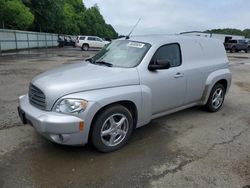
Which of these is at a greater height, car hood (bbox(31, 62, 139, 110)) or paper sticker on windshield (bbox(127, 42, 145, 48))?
paper sticker on windshield (bbox(127, 42, 145, 48))

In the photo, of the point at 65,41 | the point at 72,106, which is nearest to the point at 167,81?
the point at 72,106

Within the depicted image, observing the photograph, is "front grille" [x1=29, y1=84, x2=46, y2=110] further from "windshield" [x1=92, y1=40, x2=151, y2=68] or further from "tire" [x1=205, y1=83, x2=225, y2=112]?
"tire" [x1=205, y1=83, x2=225, y2=112]

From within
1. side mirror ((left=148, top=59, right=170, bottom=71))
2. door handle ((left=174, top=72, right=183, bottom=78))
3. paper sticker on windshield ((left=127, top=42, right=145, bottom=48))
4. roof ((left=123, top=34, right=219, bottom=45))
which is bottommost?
door handle ((left=174, top=72, right=183, bottom=78))

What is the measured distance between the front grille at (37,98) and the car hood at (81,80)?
66 millimetres

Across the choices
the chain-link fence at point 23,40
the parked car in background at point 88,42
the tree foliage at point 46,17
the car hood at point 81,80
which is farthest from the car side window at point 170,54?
the parked car in background at point 88,42

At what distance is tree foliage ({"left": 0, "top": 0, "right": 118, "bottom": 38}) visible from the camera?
28.4 metres

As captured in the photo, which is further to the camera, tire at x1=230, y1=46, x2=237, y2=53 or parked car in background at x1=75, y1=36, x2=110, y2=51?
tire at x1=230, y1=46, x2=237, y2=53

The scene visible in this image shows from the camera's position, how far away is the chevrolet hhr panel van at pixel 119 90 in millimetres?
3594

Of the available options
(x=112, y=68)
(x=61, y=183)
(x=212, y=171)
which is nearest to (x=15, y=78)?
(x=112, y=68)

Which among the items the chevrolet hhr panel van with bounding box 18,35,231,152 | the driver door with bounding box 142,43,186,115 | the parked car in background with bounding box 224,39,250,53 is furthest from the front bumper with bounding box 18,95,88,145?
the parked car in background with bounding box 224,39,250,53

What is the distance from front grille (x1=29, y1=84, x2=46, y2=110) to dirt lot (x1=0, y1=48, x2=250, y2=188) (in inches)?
28.1

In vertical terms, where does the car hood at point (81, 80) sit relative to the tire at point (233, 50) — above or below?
above

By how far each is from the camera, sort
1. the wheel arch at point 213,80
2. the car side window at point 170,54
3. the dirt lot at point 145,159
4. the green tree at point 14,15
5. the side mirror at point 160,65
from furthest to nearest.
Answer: the green tree at point 14,15
the wheel arch at point 213,80
the car side window at point 170,54
the side mirror at point 160,65
the dirt lot at point 145,159

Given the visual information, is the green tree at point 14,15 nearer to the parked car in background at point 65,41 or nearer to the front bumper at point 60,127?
the parked car in background at point 65,41
